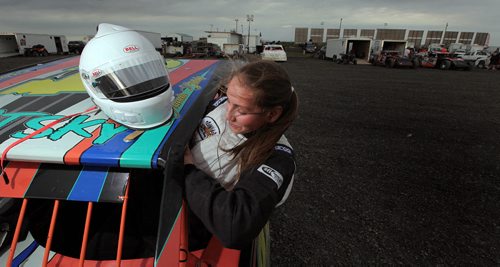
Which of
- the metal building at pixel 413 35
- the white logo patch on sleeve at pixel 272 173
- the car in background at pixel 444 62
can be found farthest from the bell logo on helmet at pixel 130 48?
the metal building at pixel 413 35

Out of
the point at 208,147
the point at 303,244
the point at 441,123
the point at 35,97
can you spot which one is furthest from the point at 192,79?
the point at 441,123

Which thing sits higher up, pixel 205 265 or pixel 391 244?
pixel 205 265

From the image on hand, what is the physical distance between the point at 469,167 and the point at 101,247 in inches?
194

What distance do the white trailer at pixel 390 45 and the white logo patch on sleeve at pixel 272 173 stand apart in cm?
2690

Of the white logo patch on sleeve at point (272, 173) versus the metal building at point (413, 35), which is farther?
the metal building at point (413, 35)

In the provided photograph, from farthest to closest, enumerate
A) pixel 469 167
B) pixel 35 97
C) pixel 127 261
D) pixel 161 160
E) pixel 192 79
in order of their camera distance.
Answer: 1. pixel 469 167
2. pixel 192 79
3. pixel 35 97
4. pixel 127 261
5. pixel 161 160

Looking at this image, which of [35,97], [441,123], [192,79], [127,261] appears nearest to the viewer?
[127,261]

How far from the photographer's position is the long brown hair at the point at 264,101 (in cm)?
110

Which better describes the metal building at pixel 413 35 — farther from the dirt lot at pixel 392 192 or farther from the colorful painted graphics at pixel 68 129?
the colorful painted graphics at pixel 68 129

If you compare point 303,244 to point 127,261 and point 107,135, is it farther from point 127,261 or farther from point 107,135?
point 107,135

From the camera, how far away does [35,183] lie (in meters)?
1.17

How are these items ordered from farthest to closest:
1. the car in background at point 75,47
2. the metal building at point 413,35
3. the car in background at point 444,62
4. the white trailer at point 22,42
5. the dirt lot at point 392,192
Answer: the metal building at point 413,35, the car in background at point 75,47, the white trailer at point 22,42, the car in background at point 444,62, the dirt lot at point 392,192

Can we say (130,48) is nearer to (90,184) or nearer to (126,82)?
(126,82)

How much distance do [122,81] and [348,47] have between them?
2828cm
